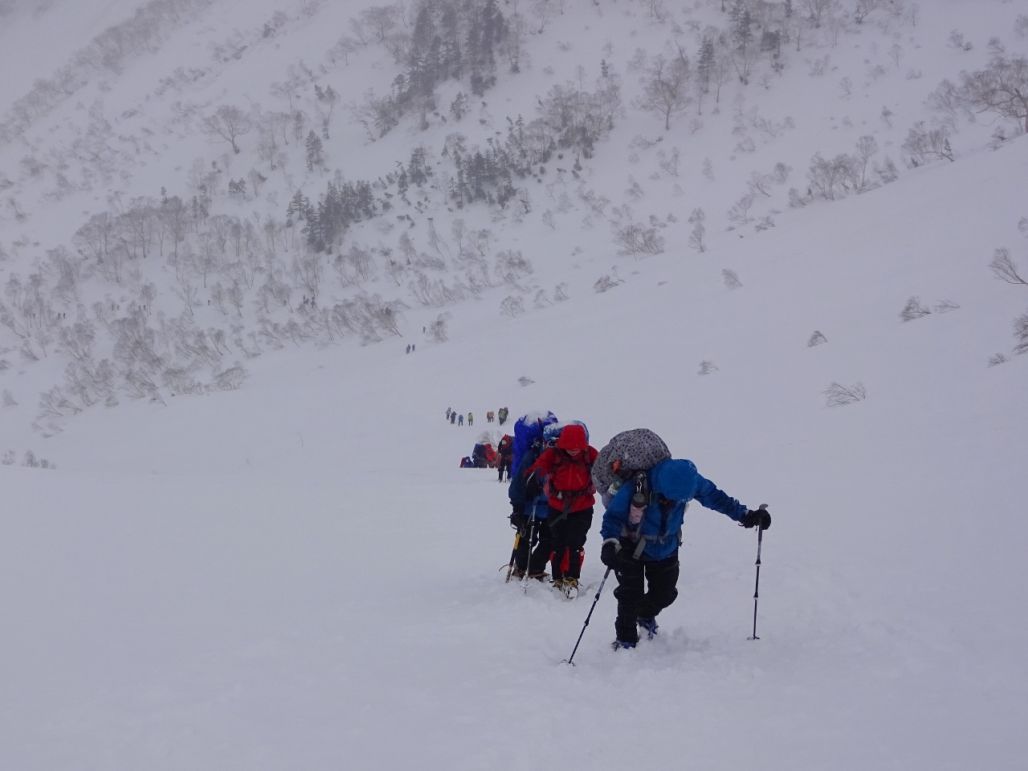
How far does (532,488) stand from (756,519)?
2207 millimetres

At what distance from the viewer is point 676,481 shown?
13.2 feet

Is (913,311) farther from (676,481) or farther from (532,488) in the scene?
(676,481)

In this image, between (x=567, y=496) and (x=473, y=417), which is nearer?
(x=567, y=496)

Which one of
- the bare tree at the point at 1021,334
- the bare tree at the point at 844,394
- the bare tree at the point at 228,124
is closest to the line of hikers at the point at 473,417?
the bare tree at the point at 844,394

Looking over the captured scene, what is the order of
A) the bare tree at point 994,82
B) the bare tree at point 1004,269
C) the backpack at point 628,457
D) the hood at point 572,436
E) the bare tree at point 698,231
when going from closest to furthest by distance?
the backpack at point 628,457
the hood at point 572,436
the bare tree at point 1004,269
the bare tree at point 698,231
the bare tree at point 994,82

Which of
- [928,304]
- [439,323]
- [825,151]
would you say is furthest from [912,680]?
[825,151]

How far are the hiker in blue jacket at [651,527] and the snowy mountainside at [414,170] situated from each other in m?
24.1

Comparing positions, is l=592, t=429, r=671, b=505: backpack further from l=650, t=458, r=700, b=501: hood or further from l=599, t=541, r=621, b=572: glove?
l=599, t=541, r=621, b=572: glove

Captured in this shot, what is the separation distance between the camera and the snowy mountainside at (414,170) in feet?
157

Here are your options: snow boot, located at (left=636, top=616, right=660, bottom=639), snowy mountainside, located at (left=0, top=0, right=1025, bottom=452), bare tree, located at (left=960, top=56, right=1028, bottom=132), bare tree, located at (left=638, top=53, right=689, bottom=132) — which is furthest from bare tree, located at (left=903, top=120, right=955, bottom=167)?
snow boot, located at (left=636, top=616, right=660, bottom=639)

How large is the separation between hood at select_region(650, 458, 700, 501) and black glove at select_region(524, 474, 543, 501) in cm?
195

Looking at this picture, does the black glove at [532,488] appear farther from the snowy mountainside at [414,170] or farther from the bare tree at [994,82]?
the bare tree at [994,82]

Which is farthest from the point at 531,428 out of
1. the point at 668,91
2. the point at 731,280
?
the point at 668,91

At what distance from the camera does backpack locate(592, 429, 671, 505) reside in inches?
163
